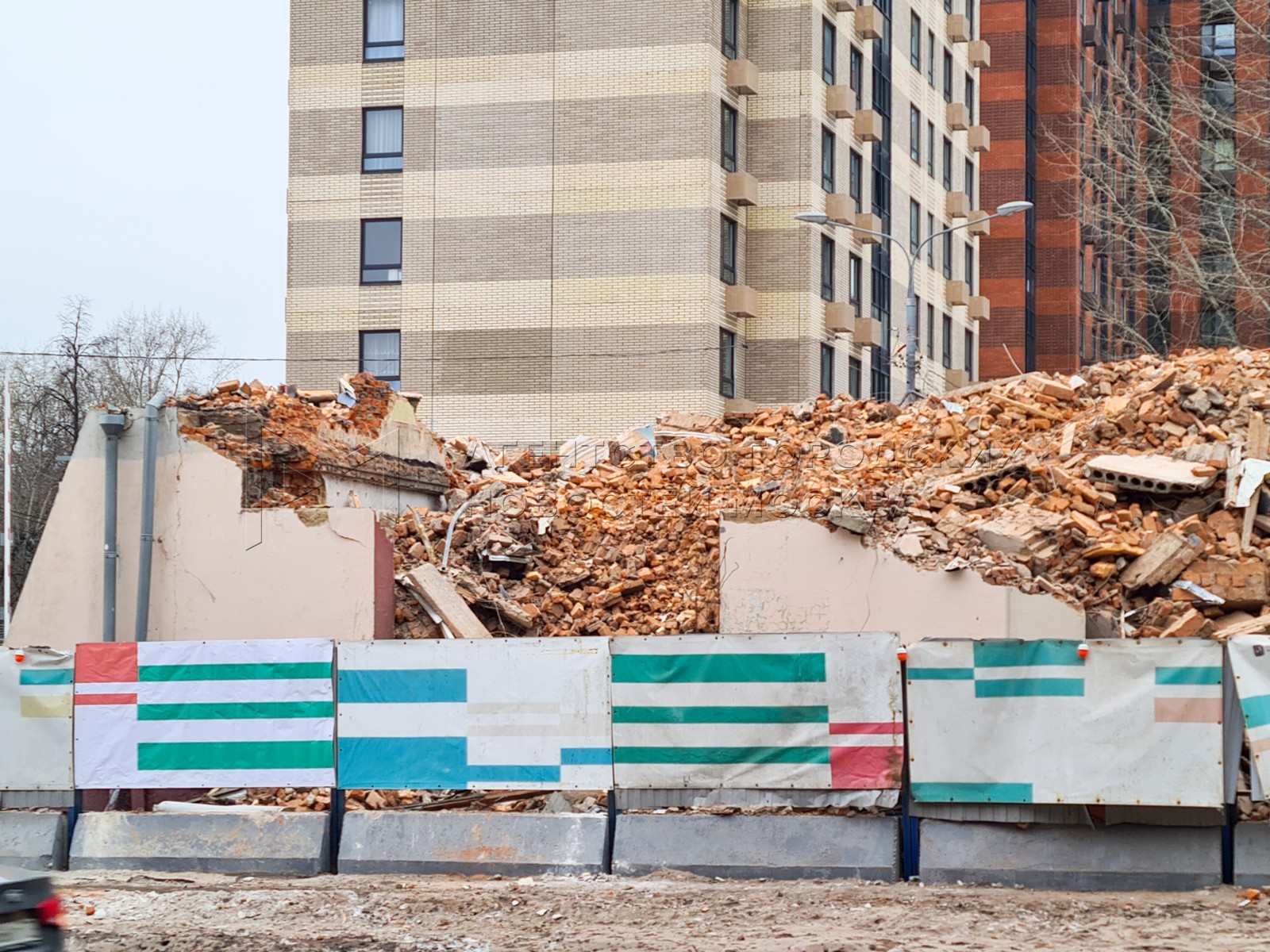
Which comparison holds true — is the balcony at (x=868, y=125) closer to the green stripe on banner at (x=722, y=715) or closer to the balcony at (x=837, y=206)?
the balcony at (x=837, y=206)

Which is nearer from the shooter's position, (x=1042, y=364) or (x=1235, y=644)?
(x=1235, y=644)

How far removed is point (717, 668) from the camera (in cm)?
1139

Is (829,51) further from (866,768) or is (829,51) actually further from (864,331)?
(866,768)

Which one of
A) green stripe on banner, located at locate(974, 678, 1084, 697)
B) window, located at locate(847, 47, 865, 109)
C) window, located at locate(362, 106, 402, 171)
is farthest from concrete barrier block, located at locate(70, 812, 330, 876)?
window, located at locate(847, 47, 865, 109)

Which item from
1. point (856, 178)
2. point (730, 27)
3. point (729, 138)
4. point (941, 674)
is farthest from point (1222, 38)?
point (941, 674)

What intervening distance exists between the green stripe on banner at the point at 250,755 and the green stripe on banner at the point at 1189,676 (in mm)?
6072

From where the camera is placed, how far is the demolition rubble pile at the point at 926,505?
16.3 meters

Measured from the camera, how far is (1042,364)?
228ft

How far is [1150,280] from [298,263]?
46444mm

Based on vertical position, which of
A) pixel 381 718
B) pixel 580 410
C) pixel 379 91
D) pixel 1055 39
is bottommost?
pixel 381 718

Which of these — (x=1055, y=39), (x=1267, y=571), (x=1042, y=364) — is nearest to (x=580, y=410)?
(x=1267, y=571)

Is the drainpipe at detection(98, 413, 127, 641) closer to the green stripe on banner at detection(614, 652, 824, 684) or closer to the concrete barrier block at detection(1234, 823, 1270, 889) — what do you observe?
the green stripe on banner at detection(614, 652, 824, 684)

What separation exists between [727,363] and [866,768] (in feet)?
105

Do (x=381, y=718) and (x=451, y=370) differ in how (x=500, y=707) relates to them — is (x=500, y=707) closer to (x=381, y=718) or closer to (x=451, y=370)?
(x=381, y=718)
